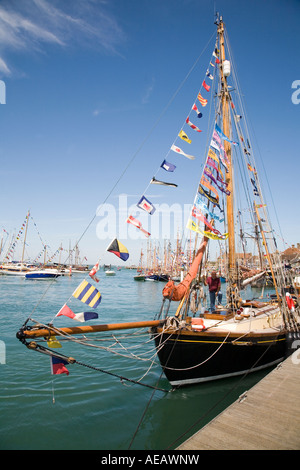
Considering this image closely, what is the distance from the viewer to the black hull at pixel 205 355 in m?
7.43

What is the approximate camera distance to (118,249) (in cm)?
611

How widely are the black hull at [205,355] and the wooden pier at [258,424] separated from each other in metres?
1.78

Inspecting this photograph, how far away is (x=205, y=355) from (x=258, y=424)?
3181 millimetres

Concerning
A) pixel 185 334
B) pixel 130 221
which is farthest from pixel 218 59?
pixel 185 334

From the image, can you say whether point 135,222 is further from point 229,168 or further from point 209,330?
point 229,168

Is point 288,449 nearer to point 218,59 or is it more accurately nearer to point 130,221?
point 130,221

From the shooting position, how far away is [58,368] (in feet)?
18.7

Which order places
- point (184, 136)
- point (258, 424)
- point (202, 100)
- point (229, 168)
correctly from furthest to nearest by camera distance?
1. point (229, 168)
2. point (202, 100)
3. point (184, 136)
4. point (258, 424)

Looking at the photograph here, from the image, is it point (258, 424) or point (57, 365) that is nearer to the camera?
point (258, 424)

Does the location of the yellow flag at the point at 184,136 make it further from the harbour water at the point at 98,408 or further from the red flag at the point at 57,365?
the red flag at the point at 57,365

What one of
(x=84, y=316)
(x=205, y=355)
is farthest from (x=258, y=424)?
(x=84, y=316)

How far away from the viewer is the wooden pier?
3.98 m

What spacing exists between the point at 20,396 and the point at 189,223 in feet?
24.7

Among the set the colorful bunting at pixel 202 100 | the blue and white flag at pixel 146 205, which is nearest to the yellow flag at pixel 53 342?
the blue and white flag at pixel 146 205
